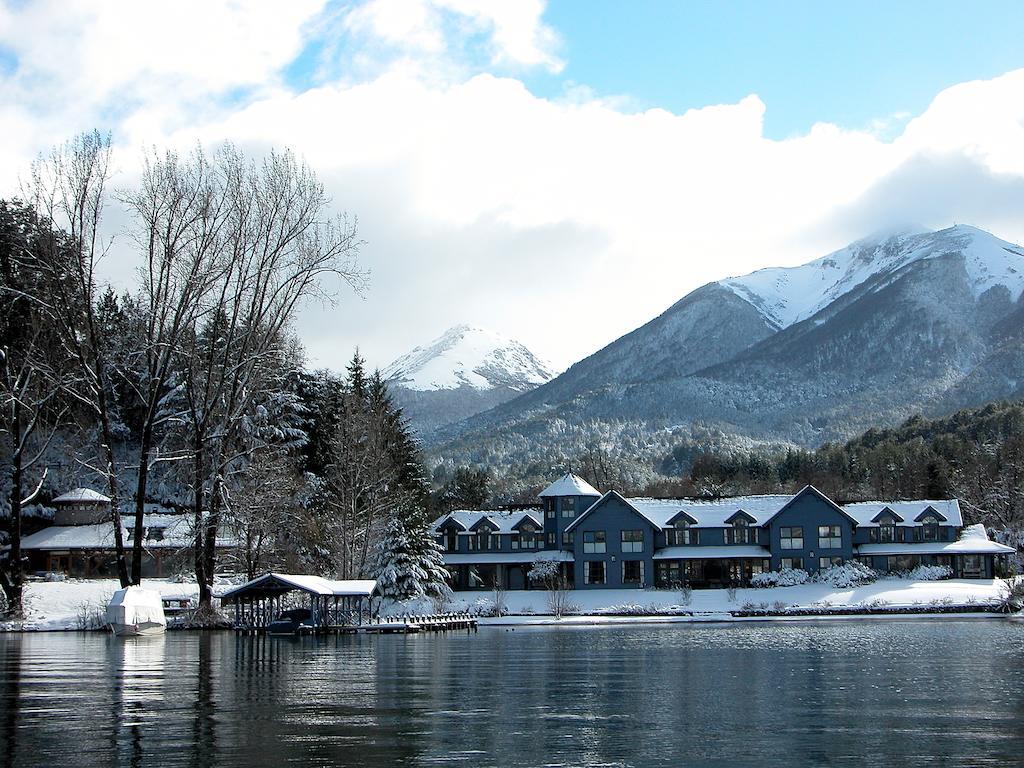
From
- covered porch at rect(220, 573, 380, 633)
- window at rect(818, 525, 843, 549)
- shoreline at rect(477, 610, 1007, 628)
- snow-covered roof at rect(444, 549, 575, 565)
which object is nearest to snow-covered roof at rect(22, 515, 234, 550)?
covered porch at rect(220, 573, 380, 633)

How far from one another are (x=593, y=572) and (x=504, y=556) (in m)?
7.06

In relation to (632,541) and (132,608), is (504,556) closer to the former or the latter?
(632,541)

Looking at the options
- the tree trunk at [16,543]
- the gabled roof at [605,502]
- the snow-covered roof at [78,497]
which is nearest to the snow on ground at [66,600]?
the tree trunk at [16,543]

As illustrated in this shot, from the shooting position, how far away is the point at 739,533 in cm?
8494

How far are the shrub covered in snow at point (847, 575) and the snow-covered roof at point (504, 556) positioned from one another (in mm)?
17378

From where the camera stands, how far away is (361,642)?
4750 cm

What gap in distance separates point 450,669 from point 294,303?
21.0 metres

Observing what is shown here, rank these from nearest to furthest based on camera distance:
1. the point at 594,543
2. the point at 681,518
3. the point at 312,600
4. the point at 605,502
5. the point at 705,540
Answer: the point at 312,600 → the point at 594,543 → the point at 605,502 → the point at 705,540 → the point at 681,518

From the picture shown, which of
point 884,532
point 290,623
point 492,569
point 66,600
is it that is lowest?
point 290,623

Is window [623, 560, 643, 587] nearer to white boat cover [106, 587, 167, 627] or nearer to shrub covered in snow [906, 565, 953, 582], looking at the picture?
shrub covered in snow [906, 565, 953, 582]

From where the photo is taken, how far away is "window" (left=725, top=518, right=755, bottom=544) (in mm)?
84812

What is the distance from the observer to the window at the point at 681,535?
8538 centimetres

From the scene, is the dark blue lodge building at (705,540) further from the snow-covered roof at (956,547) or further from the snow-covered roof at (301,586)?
the snow-covered roof at (301,586)

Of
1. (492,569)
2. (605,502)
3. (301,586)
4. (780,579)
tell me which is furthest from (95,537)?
(780,579)
